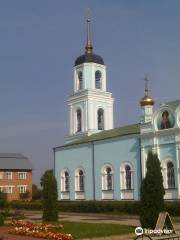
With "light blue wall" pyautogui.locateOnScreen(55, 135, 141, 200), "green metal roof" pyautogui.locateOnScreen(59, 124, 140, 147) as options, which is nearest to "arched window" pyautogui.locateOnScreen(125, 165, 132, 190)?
"light blue wall" pyautogui.locateOnScreen(55, 135, 141, 200)

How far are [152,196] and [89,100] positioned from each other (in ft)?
82.8

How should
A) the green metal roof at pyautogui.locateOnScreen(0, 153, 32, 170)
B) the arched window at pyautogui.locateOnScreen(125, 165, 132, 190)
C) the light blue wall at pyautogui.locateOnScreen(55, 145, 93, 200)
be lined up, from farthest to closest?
the green metal roof at pyautogui.locateOnScreen(0, 153, 32, 170)
the light blue wall at pyautogui.locateOnScreen(55, 145, 93, 200)
the arched window at pyautogui.locateOnScreen(125, 165, 132, 190)

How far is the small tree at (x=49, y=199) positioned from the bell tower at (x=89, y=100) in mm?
17678

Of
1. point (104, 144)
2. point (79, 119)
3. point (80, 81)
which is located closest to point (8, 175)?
point (79, 119)

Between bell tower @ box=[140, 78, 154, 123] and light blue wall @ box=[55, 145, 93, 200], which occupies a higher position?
bell tower @ box=[140, 78, 154, 123]

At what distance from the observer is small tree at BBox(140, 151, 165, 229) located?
2008 centimetres

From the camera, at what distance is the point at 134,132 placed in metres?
36.6

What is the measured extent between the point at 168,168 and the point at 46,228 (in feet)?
50.6

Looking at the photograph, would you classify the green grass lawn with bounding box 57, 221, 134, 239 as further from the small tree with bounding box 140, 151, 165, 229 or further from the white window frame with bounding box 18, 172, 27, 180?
the white window frame with bounding box 18, 172, 27, 180

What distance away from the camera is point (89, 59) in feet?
149

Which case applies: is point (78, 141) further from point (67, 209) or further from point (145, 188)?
point (145, 188)

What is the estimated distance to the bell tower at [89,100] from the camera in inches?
1773

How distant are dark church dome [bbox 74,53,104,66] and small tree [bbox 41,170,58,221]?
20.1m

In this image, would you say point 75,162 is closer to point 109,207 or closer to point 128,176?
point 128,176
